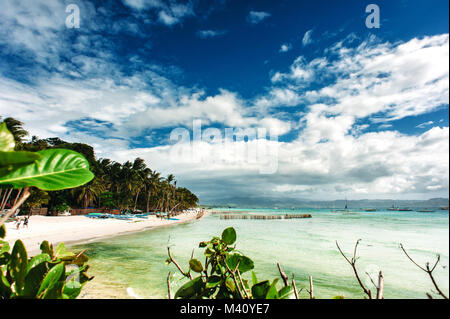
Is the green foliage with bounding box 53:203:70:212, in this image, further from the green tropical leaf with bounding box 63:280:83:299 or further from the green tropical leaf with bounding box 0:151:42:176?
the green tropical leaf with bounding box 0:151:42:176

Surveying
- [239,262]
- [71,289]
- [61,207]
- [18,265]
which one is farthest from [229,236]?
[61,207]

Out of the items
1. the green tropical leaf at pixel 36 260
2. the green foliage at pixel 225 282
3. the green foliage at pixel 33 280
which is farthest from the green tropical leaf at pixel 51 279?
the green foliage at pixel 225 282

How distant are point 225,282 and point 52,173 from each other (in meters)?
0.77

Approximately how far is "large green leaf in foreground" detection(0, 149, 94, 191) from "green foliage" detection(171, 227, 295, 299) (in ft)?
1.71

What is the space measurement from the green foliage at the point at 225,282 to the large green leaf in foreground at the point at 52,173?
52 centimetres

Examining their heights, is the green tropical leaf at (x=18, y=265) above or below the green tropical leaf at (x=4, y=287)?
above

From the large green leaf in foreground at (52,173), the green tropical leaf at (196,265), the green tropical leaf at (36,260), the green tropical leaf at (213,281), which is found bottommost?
the green tropical leaf at (213,281)

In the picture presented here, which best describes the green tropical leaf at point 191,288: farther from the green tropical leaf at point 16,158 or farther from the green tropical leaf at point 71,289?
the green tropical leaf at point 16,158

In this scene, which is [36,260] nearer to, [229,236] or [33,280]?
[33,280]

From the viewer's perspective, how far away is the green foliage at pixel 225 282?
0.86 m

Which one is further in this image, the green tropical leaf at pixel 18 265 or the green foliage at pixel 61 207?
the green foliage at pixel 61 207

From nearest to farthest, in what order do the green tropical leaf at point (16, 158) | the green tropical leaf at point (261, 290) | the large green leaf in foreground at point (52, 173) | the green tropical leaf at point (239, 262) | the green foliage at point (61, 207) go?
1. the green tropical leaf at point (16, 158)
2. the large green leaf in foreground at point (52, 173)
3. the green tropical leaf at point (261, 290)
4. the green tropical leaf at point (239, 262)
5. the green foliage at point (61, 207)
